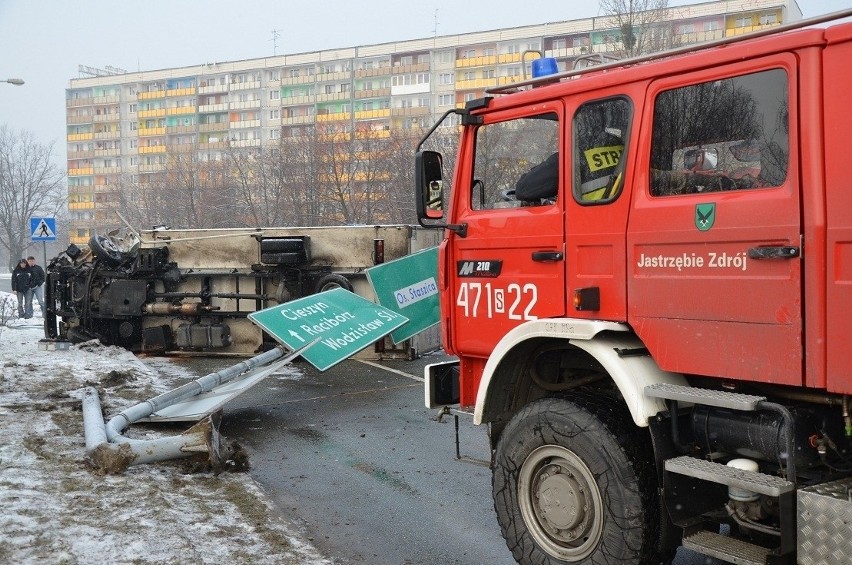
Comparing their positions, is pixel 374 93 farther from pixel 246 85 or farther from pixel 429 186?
pixel 429 186

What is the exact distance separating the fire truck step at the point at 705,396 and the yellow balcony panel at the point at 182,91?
99115 mm

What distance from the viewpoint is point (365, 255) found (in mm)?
13375

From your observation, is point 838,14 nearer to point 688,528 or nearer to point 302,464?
point 688,528

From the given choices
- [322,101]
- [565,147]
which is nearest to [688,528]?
[565,147]

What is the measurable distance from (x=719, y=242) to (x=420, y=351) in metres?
9.96

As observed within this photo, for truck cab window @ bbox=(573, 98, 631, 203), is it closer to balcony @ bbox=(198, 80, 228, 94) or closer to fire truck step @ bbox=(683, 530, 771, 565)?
fire truck step @ bbox=(683, 530, 771, 565)

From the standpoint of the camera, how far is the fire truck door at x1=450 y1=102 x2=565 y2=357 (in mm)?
4719

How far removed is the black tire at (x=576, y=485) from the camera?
4031 mm

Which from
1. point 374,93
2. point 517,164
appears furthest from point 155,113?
point 517,164

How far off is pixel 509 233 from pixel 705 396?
1645 mm

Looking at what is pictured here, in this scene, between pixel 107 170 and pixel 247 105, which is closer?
pixel 247 105

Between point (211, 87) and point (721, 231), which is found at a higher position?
point (211, 87)

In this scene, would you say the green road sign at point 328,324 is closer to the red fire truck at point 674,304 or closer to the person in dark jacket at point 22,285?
the red fire truck at point 674,304

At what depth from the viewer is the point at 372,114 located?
8538 centimetres
